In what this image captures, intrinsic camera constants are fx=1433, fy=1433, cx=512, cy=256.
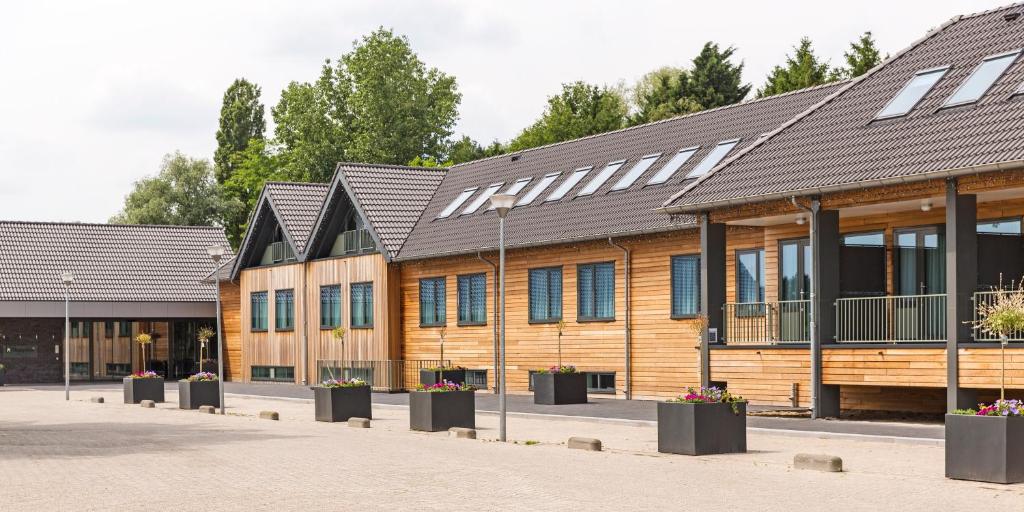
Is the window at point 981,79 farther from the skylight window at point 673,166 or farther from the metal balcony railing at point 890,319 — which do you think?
the skylight window at point 673,166

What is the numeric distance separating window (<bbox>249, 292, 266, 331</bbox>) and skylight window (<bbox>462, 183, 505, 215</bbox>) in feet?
37.6

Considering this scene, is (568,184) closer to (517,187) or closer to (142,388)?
(517,187)

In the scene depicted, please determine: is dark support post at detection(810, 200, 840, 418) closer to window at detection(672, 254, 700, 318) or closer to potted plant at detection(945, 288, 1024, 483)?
window at detection(672, 254, 700, 318)

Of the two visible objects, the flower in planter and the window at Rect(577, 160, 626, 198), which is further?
the window at Rect(577, 160, 626, 198)

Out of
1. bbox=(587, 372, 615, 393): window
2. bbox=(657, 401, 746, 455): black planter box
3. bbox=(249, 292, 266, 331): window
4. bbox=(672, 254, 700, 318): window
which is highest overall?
bbox=(672, 254, 700, 318): window

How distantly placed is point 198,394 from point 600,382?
9426mm

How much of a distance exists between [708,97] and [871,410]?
1437 inches

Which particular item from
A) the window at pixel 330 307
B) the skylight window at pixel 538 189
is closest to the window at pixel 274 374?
the window at pixel 330 307

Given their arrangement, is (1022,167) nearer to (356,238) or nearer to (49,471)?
(49,471)

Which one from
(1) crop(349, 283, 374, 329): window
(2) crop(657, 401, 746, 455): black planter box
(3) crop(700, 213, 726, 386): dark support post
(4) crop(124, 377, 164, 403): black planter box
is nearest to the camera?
(2) crop(657, 401, 746, 455): black planter box

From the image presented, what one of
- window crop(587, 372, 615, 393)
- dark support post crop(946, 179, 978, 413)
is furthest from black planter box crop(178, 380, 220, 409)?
dark support post crop(946, 179, 978, 413)

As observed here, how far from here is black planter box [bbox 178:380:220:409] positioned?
33531mm

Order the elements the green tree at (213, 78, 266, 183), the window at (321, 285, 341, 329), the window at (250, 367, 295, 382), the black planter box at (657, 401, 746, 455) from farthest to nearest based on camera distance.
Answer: the green tree at (213, 78, 266, 183), the window at (250, 367, 295, 382), the window at (321, 285, 341, 329), the black planter box at (657, 401, 746, 455)

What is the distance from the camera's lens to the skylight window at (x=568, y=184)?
3628 centimetres
